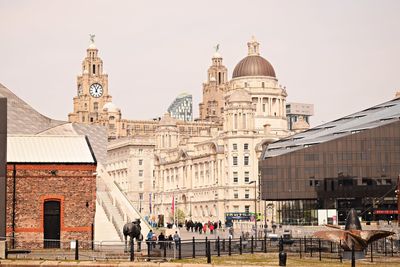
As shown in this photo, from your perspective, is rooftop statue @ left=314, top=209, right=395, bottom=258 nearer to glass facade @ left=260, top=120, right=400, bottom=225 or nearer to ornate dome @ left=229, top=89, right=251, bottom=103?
glass facade @ left=260, top=120, right=400, bottom=225

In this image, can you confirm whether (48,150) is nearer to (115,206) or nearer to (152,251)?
(115,206)

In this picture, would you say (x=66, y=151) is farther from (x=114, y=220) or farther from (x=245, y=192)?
(x=245, y=192)

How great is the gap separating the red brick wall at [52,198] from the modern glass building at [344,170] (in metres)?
62.3

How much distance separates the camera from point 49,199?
180 ft

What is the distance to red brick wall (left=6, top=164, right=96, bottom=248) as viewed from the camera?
54.4m

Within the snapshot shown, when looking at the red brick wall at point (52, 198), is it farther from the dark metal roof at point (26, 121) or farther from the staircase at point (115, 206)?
the dark metal roof at point (26, 121)

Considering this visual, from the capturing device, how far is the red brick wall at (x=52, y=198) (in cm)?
5444

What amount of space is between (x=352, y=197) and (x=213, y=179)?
79.7m

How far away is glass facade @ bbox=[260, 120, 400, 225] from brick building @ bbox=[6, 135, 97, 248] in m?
64.4

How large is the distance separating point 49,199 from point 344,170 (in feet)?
230

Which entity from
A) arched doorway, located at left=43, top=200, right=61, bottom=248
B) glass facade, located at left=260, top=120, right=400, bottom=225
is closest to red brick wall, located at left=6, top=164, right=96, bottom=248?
arched doorway, located at left=43, top=200, right=61, bottom=248

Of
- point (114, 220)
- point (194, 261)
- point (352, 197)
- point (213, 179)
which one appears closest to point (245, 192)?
point (213, 179)

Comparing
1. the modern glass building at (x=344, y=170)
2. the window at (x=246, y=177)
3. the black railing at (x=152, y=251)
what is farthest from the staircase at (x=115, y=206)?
the window at (x=246, y=177)

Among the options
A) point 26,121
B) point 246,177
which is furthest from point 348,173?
point 246,177
